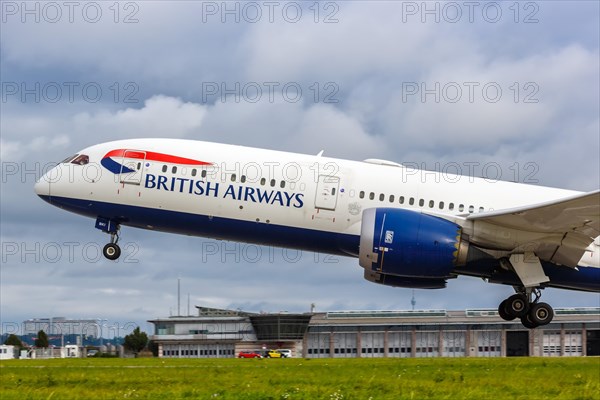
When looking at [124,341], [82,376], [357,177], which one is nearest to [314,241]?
[357,177]

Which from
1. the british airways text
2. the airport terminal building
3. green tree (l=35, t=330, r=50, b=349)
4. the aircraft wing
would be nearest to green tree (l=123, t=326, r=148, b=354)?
the airport terminal building

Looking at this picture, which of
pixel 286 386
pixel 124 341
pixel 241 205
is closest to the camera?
pixel 286 386

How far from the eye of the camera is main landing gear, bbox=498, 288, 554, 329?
29.5 metres

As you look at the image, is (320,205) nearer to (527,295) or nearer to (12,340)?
(527,295)

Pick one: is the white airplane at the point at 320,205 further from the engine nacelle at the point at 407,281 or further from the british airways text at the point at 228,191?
the engine nacelle at the point at 407,281

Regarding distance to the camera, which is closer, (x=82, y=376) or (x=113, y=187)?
(x=82, y=376)

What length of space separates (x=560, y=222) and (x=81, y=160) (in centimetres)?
1650

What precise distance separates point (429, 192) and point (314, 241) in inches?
166

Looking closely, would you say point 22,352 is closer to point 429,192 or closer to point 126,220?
point 126,220

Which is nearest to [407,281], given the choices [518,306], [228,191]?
[518,306]

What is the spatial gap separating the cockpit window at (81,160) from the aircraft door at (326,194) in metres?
8.34

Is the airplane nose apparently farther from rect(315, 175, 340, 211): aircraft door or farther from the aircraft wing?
the aircraft wing

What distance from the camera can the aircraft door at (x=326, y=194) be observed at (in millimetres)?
28281

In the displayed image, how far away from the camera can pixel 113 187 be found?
29.4 m
